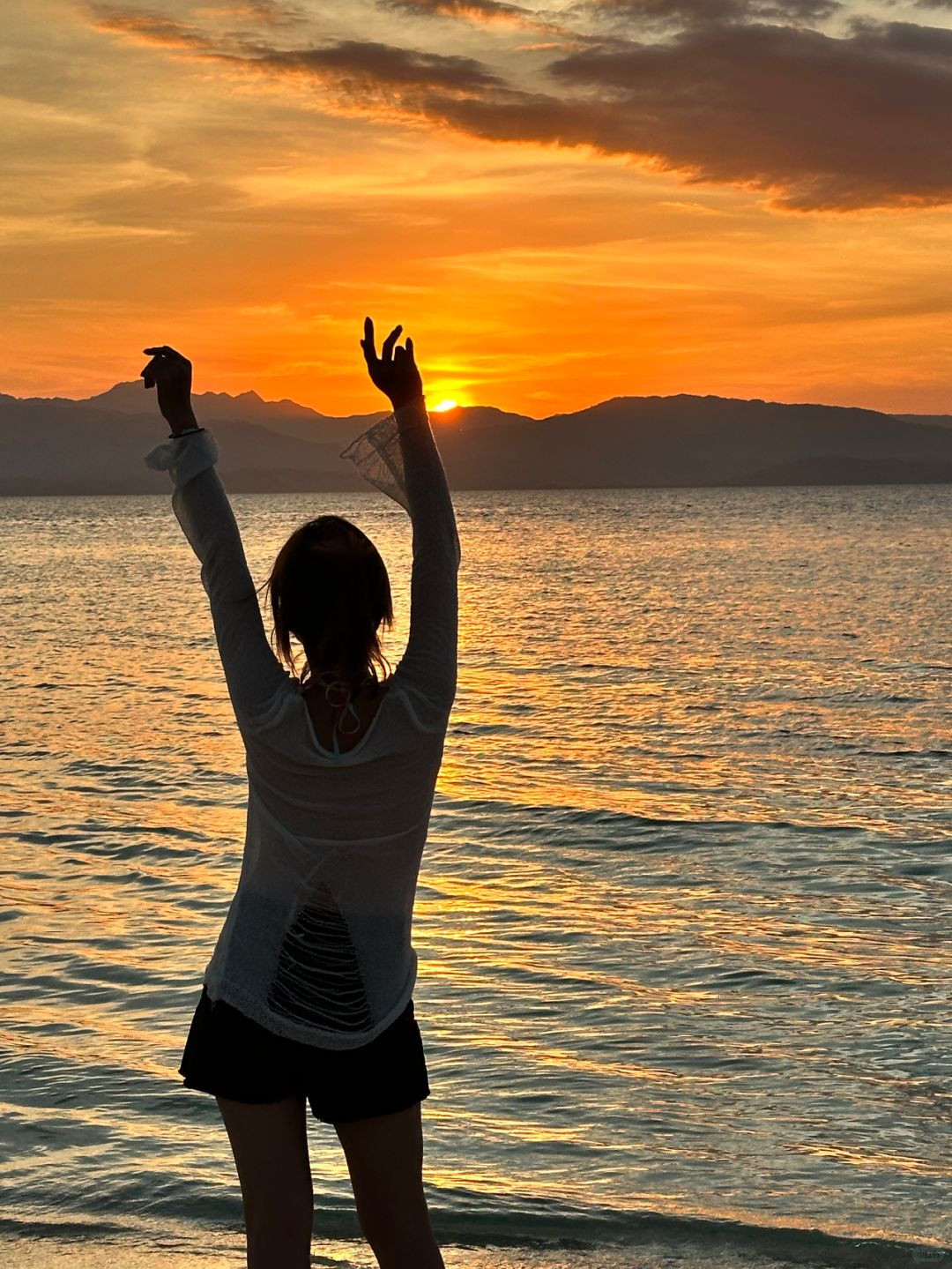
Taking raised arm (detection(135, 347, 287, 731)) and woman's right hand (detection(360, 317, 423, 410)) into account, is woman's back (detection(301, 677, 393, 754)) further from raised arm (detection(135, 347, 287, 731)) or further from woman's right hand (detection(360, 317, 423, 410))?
woman's right hand (detection(360, 317, 423, 410))

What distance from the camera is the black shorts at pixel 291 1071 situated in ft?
8.35

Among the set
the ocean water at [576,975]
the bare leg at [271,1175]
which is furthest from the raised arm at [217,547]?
the ocean water at [576,975]

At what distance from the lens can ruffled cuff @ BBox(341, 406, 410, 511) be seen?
2.65m

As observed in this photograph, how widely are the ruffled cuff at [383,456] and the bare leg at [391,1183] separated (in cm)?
110

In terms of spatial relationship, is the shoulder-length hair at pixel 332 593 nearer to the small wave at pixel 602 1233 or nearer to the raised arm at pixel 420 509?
the raised arm at pixel 420 509

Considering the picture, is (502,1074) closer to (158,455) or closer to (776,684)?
(158,455)

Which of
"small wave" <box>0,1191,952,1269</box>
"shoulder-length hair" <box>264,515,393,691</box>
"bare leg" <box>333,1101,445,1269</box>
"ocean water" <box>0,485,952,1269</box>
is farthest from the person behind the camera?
"ocean water" <box>0,485,952,1269</box>

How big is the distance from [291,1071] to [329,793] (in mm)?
512

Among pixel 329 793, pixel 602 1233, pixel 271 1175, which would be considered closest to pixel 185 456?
pixel 329 793

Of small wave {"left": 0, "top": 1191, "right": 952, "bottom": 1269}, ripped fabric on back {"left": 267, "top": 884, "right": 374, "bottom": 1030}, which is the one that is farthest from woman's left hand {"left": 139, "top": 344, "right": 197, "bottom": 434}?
small wave {"left": 0, "top": 1191, "right": 952, "bottom": 1269}

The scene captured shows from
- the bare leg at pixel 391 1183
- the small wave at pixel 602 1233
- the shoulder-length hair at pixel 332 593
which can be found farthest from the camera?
the small wave at pixel 602 1233

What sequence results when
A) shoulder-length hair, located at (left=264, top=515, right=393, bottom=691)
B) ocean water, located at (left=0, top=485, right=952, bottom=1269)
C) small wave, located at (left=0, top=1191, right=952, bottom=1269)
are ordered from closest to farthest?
shoulder-length hair, located at (left=264, top=515, right=393, bottom=691)
small wave, located at (left=0, top=1191, right=952, bottom=1269)
ocean water, located at (left=0, top=485, right=952, bottom=1269)

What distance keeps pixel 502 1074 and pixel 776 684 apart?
17.2 m

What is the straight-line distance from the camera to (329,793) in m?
2.47
